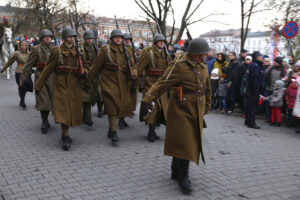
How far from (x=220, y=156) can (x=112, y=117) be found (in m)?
2.20

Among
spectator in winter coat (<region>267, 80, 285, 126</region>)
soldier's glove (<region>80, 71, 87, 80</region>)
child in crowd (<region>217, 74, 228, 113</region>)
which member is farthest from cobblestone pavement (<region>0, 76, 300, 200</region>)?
child in crowd (<region>217, 74, 228, 113</region>)

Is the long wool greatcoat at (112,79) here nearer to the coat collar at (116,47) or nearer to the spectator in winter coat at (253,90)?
the coat collar at (116,47)

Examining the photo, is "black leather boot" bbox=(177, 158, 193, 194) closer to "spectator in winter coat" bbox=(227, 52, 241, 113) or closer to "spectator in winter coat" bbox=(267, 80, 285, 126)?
"spectator in winter coat" bbox=(267, 80, 285, 126)

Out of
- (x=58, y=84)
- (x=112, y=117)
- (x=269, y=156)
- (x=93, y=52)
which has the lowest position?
(x=269, y=156)

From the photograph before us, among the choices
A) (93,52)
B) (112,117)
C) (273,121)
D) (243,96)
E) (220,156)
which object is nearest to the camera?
(220,156)

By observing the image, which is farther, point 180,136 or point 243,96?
point 243,96

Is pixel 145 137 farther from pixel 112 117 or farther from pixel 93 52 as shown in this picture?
pixel 93 52

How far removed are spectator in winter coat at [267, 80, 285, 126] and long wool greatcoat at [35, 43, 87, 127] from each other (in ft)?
18.0

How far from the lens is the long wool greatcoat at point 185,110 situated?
4.17m

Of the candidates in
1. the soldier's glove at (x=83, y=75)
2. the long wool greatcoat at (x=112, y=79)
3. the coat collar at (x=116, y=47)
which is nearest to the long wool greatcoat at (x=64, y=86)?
the soldier's glove at (x=83, y=75)

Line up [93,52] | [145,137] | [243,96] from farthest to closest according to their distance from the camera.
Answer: [243,96]
[93,52]
[145,137]

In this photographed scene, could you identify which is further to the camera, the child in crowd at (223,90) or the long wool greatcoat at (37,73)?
the child in crowd at (223,90)

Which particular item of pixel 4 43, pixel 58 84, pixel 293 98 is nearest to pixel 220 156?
pixel 58 84

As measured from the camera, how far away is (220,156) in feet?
19.3
